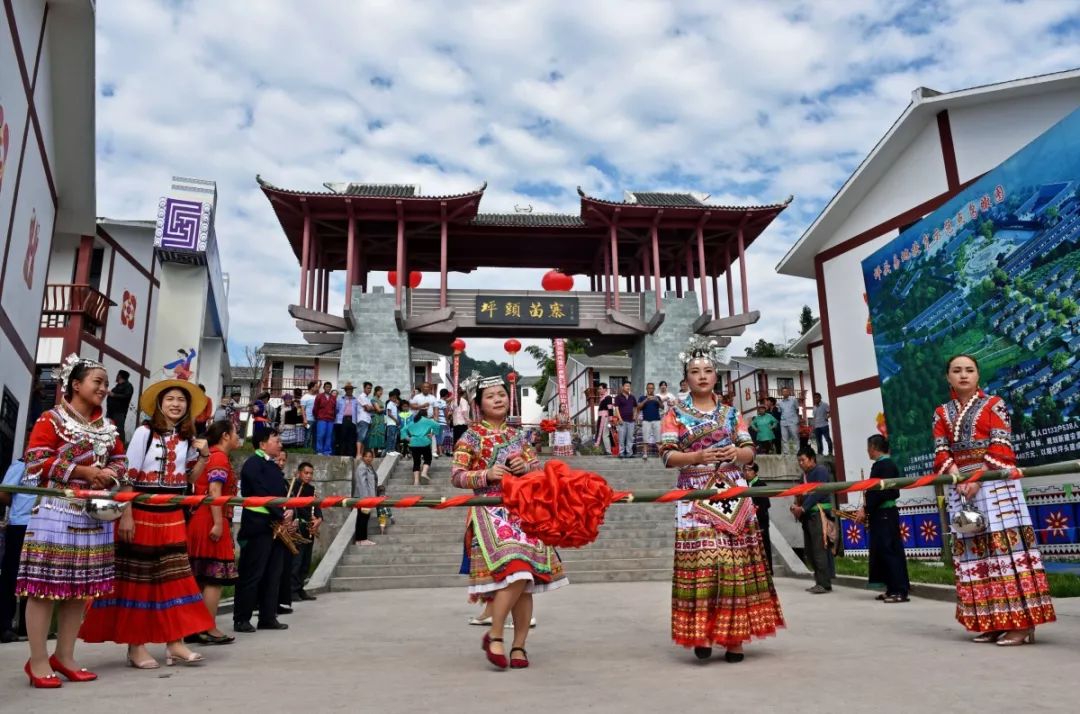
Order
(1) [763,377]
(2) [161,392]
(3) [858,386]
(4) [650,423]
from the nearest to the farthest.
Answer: (2) [161,392] < (3) [858,386] < (4) [650,423] < (1) [763,377]

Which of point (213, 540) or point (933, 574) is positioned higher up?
point (213, 540)

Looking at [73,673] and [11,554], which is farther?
[11,554]

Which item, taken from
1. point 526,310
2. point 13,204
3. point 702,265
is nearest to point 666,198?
point 702,265

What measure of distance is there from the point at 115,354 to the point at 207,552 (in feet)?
46.3

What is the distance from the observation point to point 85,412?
13.5ft

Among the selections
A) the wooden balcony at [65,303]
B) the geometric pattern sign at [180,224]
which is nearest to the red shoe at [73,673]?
the wooden balcony at [65,303]

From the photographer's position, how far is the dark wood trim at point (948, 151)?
11039 millimetres

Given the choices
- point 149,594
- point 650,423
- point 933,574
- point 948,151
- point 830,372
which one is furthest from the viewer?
point 650,423

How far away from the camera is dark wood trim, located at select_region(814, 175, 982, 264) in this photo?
11.2 m

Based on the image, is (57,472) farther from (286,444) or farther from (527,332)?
(527,332)

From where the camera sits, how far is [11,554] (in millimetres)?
5750

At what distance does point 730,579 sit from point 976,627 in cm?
165

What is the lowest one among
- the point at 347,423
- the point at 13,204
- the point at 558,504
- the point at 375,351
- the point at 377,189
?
the point at 558,504

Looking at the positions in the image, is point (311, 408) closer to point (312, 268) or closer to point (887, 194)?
point (312, 268)
